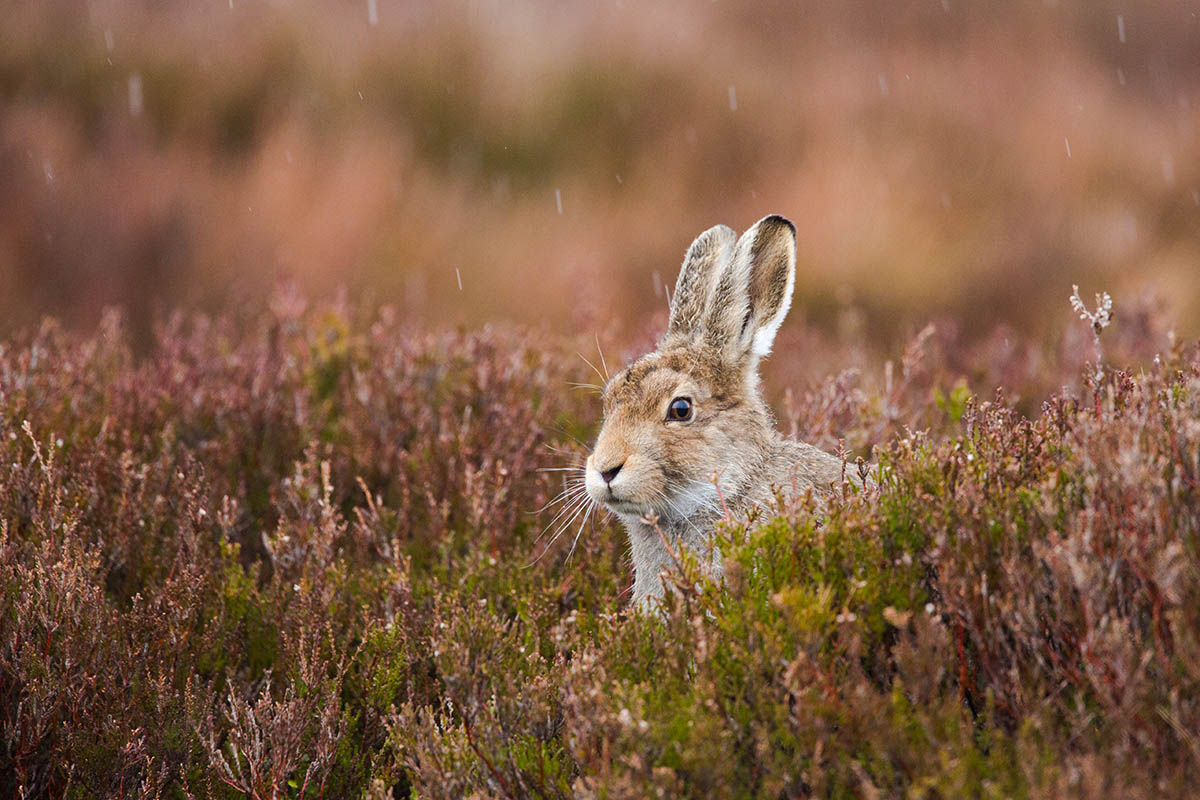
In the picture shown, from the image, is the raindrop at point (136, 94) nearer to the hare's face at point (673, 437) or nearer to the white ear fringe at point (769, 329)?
the hare's face at point (673, 437)

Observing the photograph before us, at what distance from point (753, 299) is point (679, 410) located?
1.88 ft

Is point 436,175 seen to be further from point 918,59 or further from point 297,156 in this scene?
point 918,59

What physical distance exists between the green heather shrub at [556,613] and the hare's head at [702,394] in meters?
0.37

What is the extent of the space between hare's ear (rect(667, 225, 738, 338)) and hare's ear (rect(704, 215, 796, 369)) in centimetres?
9

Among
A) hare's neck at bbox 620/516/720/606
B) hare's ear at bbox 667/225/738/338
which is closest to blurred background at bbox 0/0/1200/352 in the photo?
hare's ear at bbox 667/225/738/338

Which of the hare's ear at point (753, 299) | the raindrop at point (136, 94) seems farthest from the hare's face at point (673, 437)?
the raindrop at point (136, 94)

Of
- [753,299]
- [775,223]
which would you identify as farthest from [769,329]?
[775,223]

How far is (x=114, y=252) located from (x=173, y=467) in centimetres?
525

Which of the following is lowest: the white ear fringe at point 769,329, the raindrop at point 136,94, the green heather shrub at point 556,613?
the green heather shrub at point 556,613

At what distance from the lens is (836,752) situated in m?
2.11

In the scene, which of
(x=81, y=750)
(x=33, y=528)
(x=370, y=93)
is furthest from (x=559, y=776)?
(x=370, y=93)

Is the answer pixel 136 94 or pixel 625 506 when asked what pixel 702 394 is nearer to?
pixel 625 506

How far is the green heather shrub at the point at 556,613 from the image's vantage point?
6.84ft

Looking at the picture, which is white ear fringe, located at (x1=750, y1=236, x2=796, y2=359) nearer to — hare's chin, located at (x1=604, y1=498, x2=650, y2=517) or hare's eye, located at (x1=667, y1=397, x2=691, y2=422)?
hare's eye, located at (x1=667, y1=397, x2=691, y2=422)
